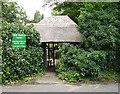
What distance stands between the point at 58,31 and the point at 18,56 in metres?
3.78

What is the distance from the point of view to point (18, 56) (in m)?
8.88

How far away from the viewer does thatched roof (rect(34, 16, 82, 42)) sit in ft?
Answer: 37.2

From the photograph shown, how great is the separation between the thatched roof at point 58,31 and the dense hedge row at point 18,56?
3.90ft

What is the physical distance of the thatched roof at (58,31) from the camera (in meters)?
11.3

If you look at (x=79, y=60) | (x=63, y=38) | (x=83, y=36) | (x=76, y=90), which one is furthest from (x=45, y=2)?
(x=76, y=90)

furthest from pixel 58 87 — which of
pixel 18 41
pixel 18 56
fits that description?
pixel 18 41

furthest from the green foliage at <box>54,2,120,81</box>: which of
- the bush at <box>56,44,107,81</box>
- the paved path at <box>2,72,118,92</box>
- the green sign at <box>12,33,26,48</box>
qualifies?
the green sign at <box>12,33,26,48</box>

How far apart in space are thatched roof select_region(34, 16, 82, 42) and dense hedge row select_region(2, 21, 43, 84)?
3.90ft

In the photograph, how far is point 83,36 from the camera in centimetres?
1074

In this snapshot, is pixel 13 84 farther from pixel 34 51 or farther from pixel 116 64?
pixel 116 64

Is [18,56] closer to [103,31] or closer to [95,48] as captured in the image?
[95,48]

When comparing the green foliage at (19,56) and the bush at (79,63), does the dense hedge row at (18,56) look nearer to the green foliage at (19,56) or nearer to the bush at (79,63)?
the green foliage at (19,56)

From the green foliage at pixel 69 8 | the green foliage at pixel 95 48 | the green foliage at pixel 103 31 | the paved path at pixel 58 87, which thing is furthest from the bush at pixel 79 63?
the green foliage at pixel 69 8

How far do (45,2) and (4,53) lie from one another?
670cm
